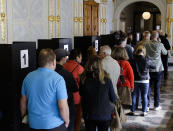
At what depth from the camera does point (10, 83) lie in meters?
4.00

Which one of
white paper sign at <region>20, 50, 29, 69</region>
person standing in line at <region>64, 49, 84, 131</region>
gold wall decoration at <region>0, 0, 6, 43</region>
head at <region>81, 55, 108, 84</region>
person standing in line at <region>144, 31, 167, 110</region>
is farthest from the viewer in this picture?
gold wall decoration at <region>0, 0, 6, 43</region>

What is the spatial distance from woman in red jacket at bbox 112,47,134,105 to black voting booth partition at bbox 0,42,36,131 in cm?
193

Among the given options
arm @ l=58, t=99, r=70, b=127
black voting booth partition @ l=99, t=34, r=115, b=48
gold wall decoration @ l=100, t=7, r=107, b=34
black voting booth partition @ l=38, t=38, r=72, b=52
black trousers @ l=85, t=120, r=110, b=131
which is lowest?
black trousers @ l=85, t=120, r=110, b=131

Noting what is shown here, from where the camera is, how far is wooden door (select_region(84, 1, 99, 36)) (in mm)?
12039

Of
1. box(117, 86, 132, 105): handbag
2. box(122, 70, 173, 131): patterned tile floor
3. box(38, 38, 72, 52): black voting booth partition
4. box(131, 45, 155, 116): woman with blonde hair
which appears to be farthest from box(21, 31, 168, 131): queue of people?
box(38, 38, 72, 52): black voting booth partition

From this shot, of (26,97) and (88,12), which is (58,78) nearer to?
(26,97)

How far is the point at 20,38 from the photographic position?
319 inches

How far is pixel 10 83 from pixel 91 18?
9.02 meters

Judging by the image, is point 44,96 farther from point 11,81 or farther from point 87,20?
point 87,20

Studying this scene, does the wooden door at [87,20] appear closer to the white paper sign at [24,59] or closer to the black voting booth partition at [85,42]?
the black voting booth partition at [85,42]

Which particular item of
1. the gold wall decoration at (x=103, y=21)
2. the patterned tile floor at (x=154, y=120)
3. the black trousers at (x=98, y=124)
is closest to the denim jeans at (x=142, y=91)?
the patterned tile floor at (x=154, y=120)

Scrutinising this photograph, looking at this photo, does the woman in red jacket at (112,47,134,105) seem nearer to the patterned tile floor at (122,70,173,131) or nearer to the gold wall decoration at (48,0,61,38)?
the patterned tile floor at (122,70,173,131)

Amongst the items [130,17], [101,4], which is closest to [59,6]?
[101,4]

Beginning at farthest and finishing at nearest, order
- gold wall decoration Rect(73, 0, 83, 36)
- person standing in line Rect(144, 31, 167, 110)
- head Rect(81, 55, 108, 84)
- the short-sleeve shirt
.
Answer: gold wall decoration Rect(73, 0, 83, 36) < person standing in line Rect(144, 31, 167, 110) < head Rect(81, 55, 108, 84) < the short-sleeve shirt
